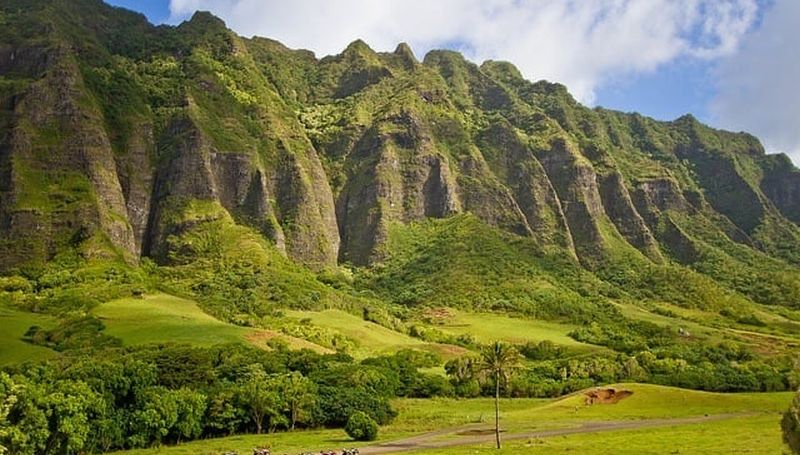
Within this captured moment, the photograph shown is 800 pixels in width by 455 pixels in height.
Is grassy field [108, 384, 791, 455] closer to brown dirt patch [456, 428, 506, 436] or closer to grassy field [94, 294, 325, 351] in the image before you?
brown dirt patch [456, 428, 506, 436]

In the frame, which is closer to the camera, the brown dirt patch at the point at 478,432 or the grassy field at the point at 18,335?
the brown dirt patch at the point at 478,432

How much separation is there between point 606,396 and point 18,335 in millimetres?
126256

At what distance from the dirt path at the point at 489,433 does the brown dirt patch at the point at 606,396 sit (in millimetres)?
20883

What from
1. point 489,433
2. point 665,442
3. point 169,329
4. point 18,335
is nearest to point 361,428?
point 489,433

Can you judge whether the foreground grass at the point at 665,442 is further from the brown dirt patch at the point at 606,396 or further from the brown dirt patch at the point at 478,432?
the brown dirt patch at the point at 606,396

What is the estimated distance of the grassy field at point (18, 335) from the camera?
502 feet

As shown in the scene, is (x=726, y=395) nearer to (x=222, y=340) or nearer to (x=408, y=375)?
(x=408, y=375)

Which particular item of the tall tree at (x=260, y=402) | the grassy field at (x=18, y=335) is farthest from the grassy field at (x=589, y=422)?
the grassy field at (x=18, y=335)

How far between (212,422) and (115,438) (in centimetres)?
1643

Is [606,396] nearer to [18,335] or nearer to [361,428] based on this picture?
[361,428]

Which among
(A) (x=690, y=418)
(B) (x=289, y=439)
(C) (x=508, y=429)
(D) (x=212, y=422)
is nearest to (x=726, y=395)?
(A) (x=690, y=418)

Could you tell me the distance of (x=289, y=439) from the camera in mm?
112250

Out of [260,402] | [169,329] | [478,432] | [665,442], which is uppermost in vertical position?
Answer: [169,329]

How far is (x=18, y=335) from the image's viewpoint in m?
169
